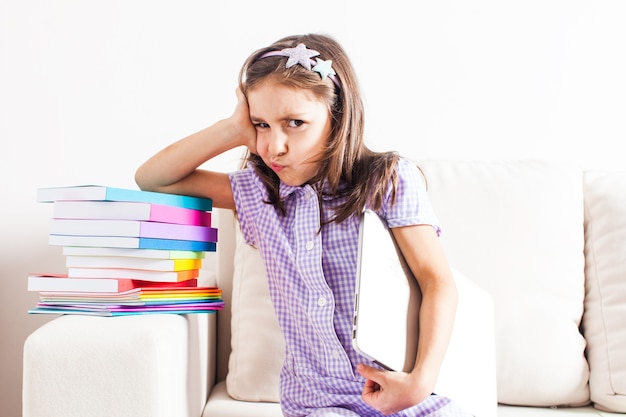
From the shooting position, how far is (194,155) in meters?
1.25

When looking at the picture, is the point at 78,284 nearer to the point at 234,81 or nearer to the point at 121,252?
the point at 121,252

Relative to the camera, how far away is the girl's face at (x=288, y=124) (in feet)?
Result: 3.55

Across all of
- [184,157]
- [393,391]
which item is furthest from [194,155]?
[393,391]

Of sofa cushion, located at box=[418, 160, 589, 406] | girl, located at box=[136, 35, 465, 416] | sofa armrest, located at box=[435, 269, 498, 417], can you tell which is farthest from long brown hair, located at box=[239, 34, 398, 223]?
sofa cushion, located at box=[418, 160, 589, 406]

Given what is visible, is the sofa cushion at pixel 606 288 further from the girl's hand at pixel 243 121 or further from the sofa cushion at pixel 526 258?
the girl's hand at pixel 243 121

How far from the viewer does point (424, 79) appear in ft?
5.52

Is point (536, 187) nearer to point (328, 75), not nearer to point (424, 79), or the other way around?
point (424, 79)

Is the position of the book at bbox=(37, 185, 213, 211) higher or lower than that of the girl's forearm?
lower

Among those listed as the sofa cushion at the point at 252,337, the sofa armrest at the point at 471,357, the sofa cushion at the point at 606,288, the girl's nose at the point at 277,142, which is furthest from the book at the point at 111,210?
the sofa cushion at the point at 606,288

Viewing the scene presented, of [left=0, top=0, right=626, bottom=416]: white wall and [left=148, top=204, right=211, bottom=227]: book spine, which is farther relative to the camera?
[left=0, top=0, right=626, bottom=416]: white wall

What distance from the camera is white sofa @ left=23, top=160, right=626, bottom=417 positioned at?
127 cm

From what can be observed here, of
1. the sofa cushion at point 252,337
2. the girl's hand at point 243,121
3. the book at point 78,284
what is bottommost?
the sofa cushion at point 252,337

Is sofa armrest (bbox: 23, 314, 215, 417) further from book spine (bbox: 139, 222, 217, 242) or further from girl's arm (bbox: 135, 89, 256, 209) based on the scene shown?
girl's arm (bbox: 135, 89, 256, 209)

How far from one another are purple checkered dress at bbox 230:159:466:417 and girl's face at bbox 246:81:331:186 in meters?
0.08
